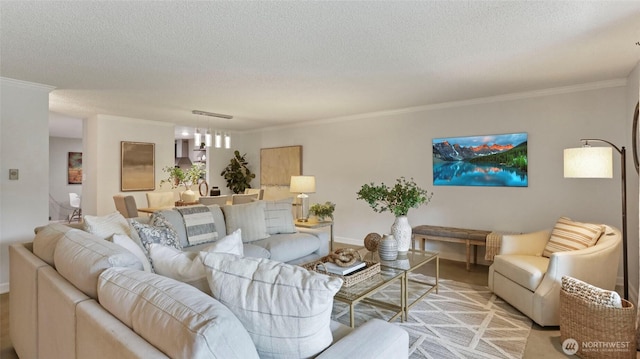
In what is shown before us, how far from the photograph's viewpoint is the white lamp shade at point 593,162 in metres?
2.87

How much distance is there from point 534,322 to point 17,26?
4550 millimetres

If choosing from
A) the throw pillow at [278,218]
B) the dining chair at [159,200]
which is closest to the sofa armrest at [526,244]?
the throw pillow at [278,218]

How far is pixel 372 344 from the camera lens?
1228mm

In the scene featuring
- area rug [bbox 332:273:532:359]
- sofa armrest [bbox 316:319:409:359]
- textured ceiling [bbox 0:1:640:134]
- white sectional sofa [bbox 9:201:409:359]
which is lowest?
area rug [bbox 332:273:532:359]

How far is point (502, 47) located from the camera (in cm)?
279

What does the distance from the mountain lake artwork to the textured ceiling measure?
65 cm

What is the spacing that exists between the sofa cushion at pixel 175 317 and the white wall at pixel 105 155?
542 centimetres

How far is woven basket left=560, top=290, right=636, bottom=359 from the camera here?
2158 mm

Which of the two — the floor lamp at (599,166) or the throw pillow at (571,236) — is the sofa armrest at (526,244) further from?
the floor lamp at (599,166)

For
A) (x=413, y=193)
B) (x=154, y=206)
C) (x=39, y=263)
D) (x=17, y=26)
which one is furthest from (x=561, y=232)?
(x=154, y=206)

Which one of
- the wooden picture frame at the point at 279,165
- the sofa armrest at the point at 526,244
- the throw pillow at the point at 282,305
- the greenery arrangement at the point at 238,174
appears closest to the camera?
the throw pillow at the point at 282,305

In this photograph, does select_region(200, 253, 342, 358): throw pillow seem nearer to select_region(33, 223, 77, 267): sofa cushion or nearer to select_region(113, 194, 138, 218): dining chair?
select_region(33, 223, 77, 267): sofa cushion

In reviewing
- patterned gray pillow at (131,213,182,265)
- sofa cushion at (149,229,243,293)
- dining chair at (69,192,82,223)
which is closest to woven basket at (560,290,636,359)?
sofa cushion at (149,229,243,293)

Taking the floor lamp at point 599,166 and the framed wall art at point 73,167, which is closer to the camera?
the floor lamp at point 599,166
